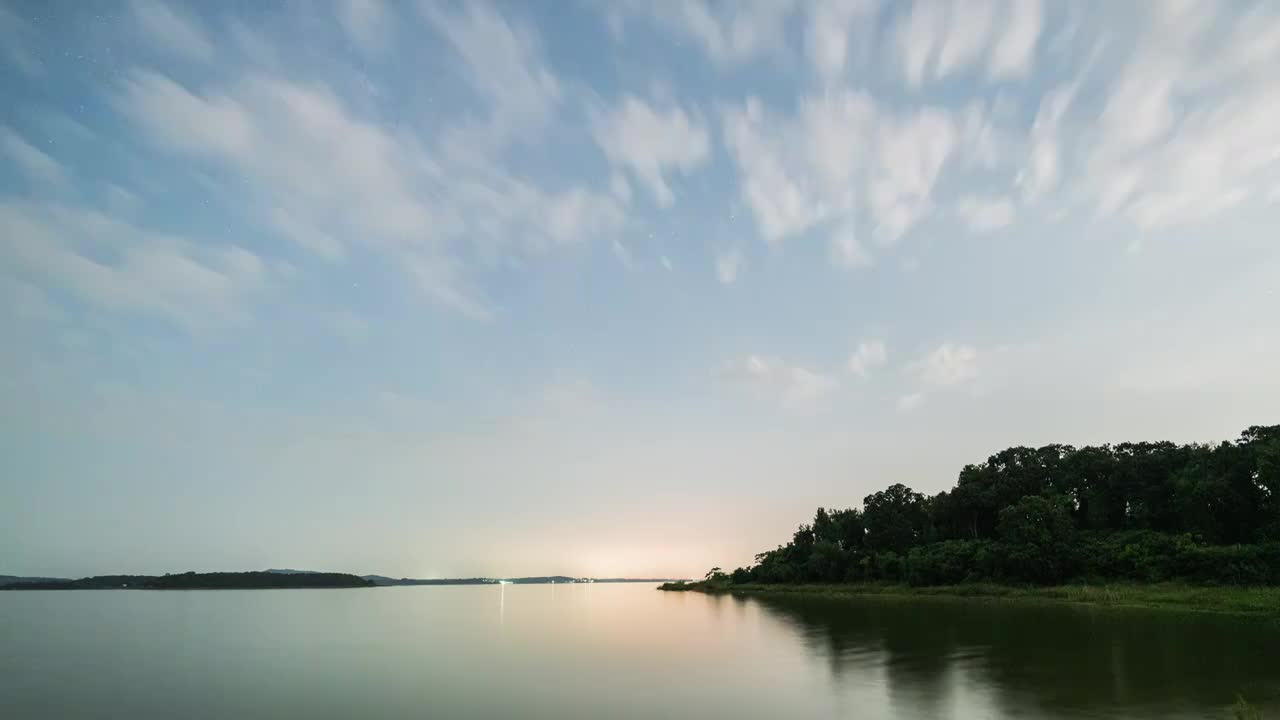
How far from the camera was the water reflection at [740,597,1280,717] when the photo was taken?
782 inches

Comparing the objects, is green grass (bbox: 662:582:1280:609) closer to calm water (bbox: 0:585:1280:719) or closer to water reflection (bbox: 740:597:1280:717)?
water reflection (bbox: 740:597:1280:717)

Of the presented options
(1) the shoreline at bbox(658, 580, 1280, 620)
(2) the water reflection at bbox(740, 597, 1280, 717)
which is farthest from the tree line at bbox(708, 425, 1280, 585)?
(2) the water reflection at bbox(740, 597, 1280, 717)

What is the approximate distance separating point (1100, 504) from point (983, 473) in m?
14.5

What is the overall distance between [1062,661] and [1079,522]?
77443 millimetres

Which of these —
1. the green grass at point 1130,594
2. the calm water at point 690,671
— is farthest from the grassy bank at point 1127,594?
the calm water at point 690,671

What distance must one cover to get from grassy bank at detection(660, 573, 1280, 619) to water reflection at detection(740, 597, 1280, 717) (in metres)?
4.09

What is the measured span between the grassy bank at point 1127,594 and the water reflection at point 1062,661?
13.4 feet

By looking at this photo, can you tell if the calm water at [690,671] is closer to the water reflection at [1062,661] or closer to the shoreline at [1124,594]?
the water reflection at [1062,661]

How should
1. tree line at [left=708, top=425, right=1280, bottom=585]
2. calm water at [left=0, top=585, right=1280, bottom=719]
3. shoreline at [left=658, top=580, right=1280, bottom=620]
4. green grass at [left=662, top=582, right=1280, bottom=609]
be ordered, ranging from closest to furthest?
calm water at [left=0, top=585, right=1280, bottom=719], shoreline at [left=658, top=580, right=1280, bottom=620], green grass at [left=662, top=582, right=1280, bottom=609], tree line at [left=708, top=425, right=1280, bottom=585]

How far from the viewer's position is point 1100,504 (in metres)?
89.2

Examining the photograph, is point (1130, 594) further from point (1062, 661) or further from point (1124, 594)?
point (1062, 661)

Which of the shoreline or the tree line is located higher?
the tree line

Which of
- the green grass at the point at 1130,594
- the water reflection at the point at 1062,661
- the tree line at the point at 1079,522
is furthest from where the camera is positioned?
the tree line at the point at 1079,522

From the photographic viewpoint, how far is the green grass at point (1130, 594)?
47.5m
